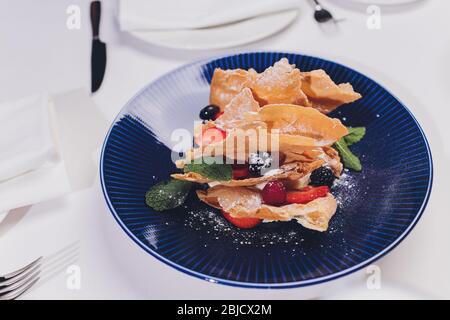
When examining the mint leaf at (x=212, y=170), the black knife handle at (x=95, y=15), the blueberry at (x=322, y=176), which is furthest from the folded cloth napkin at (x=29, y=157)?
the blueberry at (x=322, y=176)

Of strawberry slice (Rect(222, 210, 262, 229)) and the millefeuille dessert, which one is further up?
the millefeuille dessert

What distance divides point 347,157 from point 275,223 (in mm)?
214

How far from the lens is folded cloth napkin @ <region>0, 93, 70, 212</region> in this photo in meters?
0.96

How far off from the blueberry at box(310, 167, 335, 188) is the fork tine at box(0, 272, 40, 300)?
1.70ft

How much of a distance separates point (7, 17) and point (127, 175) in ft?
2.42

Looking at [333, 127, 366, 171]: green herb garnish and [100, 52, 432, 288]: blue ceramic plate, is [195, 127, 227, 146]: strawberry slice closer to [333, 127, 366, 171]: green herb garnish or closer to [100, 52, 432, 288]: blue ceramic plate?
[100, 52, 432, 288]: blue ceramic plate

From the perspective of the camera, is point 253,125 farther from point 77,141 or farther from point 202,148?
point 77,141

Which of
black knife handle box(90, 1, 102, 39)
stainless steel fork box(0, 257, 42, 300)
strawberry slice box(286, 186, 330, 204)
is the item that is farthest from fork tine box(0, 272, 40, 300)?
black knife handle box(90, 1, 102, 39)

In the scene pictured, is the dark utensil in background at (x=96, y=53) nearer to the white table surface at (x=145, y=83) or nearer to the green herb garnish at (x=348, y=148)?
the white table surface at (x=145, y=83)

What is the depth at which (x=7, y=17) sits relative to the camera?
146 cm

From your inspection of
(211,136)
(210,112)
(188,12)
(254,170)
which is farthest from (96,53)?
(254,170)
